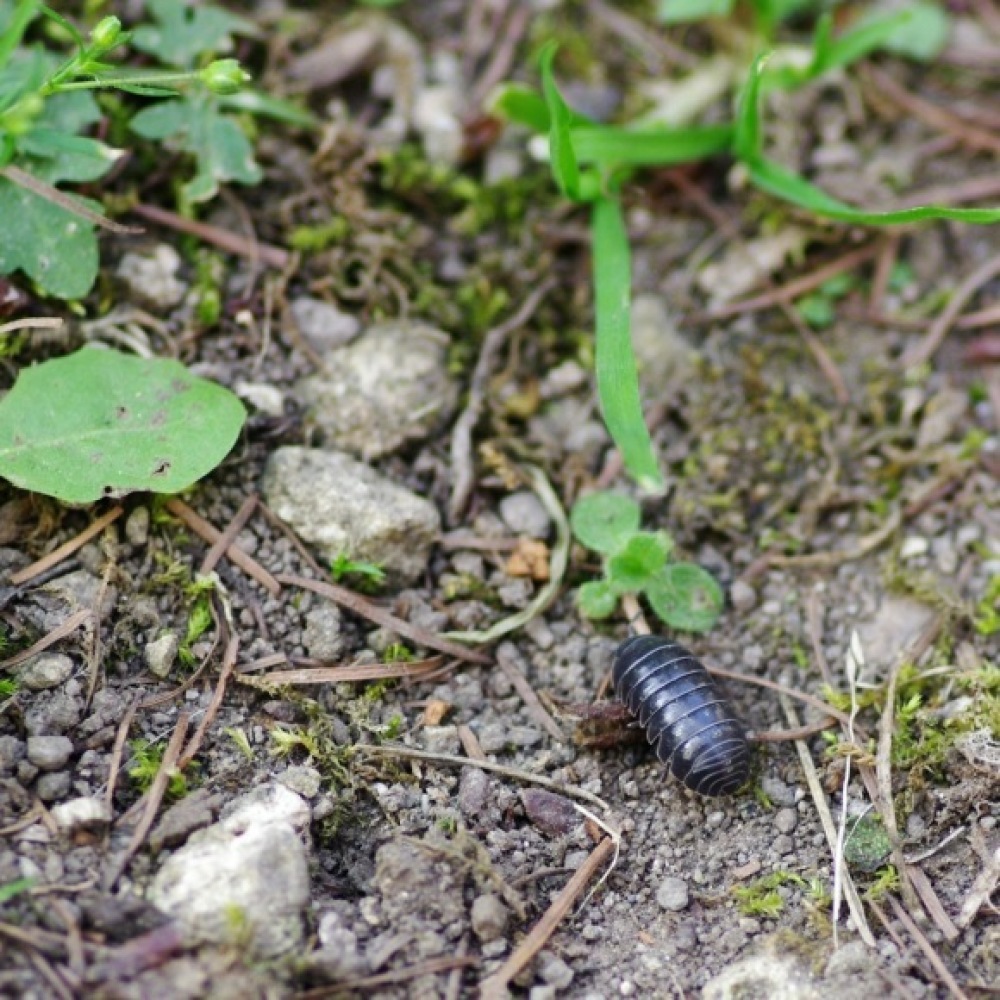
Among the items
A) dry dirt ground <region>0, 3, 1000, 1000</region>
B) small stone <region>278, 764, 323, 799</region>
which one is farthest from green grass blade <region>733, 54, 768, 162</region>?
small stone <region>278, 764, 323, 799</region>

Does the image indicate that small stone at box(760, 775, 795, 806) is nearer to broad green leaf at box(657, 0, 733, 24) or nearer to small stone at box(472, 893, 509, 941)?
small stone at box(472, 893, 509, 941)

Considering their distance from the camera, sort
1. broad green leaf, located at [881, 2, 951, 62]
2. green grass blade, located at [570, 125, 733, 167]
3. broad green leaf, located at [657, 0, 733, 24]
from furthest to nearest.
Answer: broad green leaf, located at [881, 2, 951, 62]
broad green leaf, located at [657, 0, 733, 24]
green grass blade, located at [570, 125, 733, 167]

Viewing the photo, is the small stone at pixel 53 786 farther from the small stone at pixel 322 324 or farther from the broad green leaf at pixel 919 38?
the broad green leaf at pixel 919 38

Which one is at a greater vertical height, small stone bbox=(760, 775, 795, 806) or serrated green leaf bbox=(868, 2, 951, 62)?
serrated green leaf bbox=(868, 2, 951, 62)

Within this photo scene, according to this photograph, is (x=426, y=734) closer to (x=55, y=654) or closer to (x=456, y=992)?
(x=456, y=992)

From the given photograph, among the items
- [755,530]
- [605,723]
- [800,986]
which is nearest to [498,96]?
[755,530]

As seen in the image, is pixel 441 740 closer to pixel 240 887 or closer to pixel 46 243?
pixel 240 887
